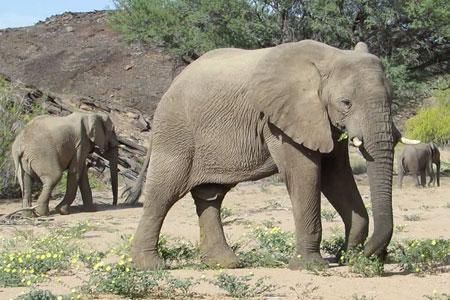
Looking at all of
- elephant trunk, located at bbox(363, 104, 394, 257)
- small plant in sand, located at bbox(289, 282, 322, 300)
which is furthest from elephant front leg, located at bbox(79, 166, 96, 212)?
small plant in sand, located at bbox(289, 282, 322, 300)

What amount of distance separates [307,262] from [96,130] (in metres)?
9.74

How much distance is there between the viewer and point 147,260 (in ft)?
28.0

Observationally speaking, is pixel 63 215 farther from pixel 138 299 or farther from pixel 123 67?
pixel 123 67

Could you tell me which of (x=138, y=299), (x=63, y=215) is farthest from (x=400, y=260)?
(x=63, y=215)

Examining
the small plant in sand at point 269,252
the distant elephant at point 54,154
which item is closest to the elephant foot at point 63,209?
the distant elephant at point 54,154

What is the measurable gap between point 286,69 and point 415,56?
1774 cm

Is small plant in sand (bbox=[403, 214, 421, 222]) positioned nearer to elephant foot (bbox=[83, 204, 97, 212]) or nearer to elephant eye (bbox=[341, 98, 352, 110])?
elephant eye (bbox=[341, 98, 352, 110])

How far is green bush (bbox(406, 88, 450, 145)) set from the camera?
3796cm

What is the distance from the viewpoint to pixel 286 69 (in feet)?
26.5

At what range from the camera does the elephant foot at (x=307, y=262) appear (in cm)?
782

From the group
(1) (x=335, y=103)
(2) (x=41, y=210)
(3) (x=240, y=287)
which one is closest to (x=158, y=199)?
(1) (x=335, y=103)

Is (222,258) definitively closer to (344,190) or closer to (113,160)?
(344,190)

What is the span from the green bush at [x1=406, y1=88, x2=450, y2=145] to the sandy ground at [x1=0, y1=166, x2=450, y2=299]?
12.8 metres

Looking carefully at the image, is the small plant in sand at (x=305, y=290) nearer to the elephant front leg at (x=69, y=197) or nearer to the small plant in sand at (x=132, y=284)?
the small plant in sand at (x=132, y=284)
